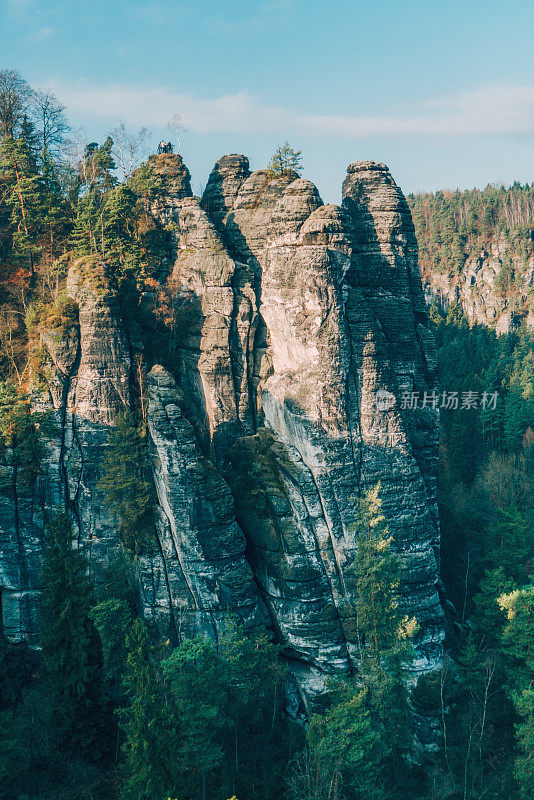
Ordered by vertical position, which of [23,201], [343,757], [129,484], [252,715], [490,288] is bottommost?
[252,715]

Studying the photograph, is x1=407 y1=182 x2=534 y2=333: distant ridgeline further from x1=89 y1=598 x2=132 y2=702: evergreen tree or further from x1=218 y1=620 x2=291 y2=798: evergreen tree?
x1=89 y1=598 x2=132 y2=702: evergreen tree

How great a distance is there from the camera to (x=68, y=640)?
28.6m

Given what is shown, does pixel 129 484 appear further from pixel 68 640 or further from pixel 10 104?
pixel 10 104

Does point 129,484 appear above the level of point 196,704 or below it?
above

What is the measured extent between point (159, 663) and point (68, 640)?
498 cm

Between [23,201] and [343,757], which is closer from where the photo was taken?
[343,757]

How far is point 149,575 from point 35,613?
6499 millimetres

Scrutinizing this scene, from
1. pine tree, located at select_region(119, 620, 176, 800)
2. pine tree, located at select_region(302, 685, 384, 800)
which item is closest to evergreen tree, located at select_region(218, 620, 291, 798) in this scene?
pine tree, located at select_region(302, 685, 384, 800)

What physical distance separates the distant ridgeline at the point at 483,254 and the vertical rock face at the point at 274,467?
70.7 meters

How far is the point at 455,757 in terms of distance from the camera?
29.3 meters

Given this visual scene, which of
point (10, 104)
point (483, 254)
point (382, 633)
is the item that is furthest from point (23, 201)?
point (483, 254)

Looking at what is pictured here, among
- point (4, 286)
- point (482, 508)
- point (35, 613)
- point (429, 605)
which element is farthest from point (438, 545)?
point (4, 286)

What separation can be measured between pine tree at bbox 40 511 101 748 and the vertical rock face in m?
3.27

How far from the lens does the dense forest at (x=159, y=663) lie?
24.9 metres
